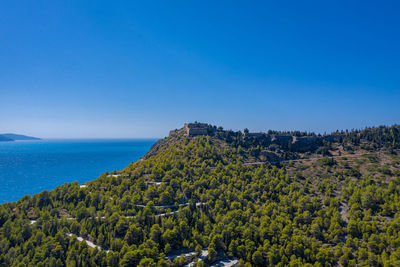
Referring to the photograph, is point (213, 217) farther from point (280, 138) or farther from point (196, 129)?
point (280, 138)

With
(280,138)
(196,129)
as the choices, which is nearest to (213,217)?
(196,129)

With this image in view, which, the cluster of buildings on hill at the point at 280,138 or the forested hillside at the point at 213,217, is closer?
the forested hillside at the point at 213,217

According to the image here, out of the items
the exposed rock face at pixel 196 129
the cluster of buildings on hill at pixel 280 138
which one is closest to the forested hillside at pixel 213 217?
the exposed rock face at pixel 196 129

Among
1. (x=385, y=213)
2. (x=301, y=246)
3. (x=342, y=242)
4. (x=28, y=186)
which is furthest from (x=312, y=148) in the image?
(x=28, y=186)

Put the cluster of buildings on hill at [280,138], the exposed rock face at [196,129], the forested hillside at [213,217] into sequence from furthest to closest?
the cluster of buildings on hill at [280,138] → the exposed rock face at [196,129] → the forested hillside at [213,217]

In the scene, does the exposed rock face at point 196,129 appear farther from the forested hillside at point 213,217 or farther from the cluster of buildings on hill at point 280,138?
the forested hillside at point 213,217

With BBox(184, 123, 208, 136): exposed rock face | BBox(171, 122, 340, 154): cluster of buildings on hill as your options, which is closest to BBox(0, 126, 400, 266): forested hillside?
BBox(184, 123, 208, 136): exposed rock face

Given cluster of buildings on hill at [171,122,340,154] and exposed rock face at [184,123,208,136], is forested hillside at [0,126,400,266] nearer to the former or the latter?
exposed rock face at [184,123,208,136]

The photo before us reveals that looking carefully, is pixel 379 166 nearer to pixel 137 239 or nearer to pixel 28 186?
pixel 137 239
